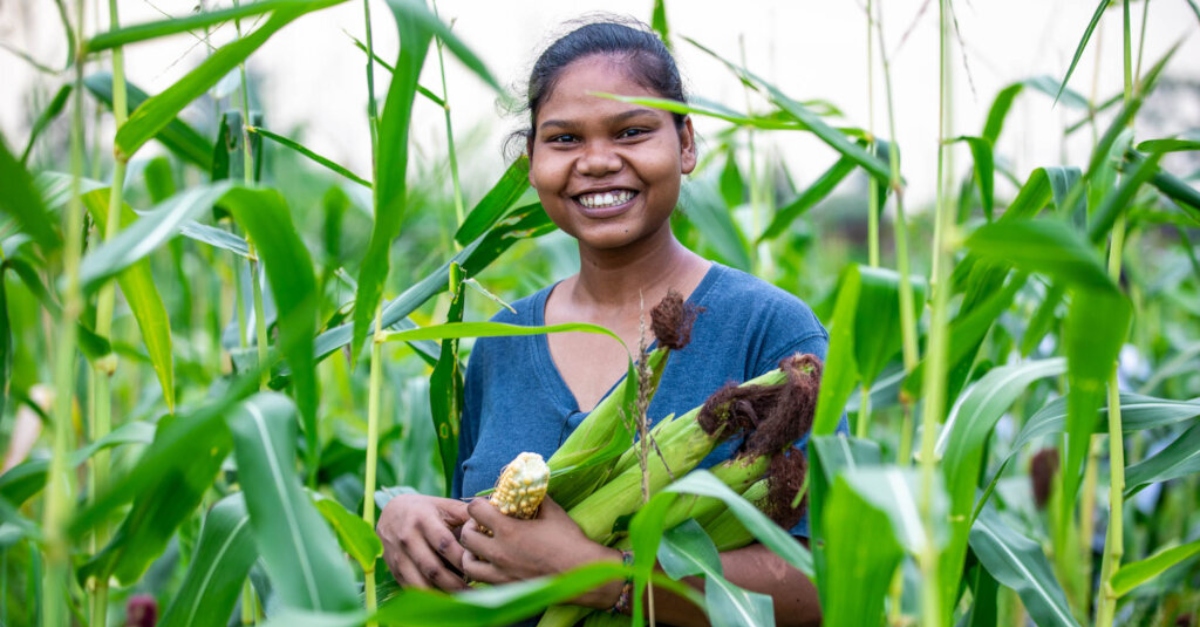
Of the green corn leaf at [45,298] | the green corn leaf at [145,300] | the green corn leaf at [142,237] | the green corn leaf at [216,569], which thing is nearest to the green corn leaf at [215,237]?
the green corn leaf at [145,300]

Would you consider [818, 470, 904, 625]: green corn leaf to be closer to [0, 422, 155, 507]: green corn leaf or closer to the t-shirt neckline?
the t-shirt neckline

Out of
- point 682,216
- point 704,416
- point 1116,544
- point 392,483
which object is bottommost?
point 392,483

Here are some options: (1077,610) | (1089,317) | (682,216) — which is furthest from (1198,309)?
(1089,317)

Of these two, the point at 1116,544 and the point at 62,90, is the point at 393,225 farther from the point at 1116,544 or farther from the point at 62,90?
the point at 1116,544

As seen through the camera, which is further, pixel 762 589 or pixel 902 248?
pixel 762 589

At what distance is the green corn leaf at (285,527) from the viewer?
0.84 metres

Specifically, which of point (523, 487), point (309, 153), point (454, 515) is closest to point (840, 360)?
point (523, 487)

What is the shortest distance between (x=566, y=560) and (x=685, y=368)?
1.25 ft

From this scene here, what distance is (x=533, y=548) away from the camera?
1238mm

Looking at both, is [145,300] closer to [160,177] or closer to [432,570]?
[432,570]

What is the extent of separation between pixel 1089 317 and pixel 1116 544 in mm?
580

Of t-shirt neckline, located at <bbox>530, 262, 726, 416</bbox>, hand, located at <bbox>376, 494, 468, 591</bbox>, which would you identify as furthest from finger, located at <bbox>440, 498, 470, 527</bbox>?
t-shirt neckline, located at <bbox>530, 262, 726, 416</bbox>

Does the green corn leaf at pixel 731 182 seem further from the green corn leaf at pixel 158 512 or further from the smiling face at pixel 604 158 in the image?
the green corn leaf at pixel 158 512

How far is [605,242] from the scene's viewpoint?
1548 millimetres
